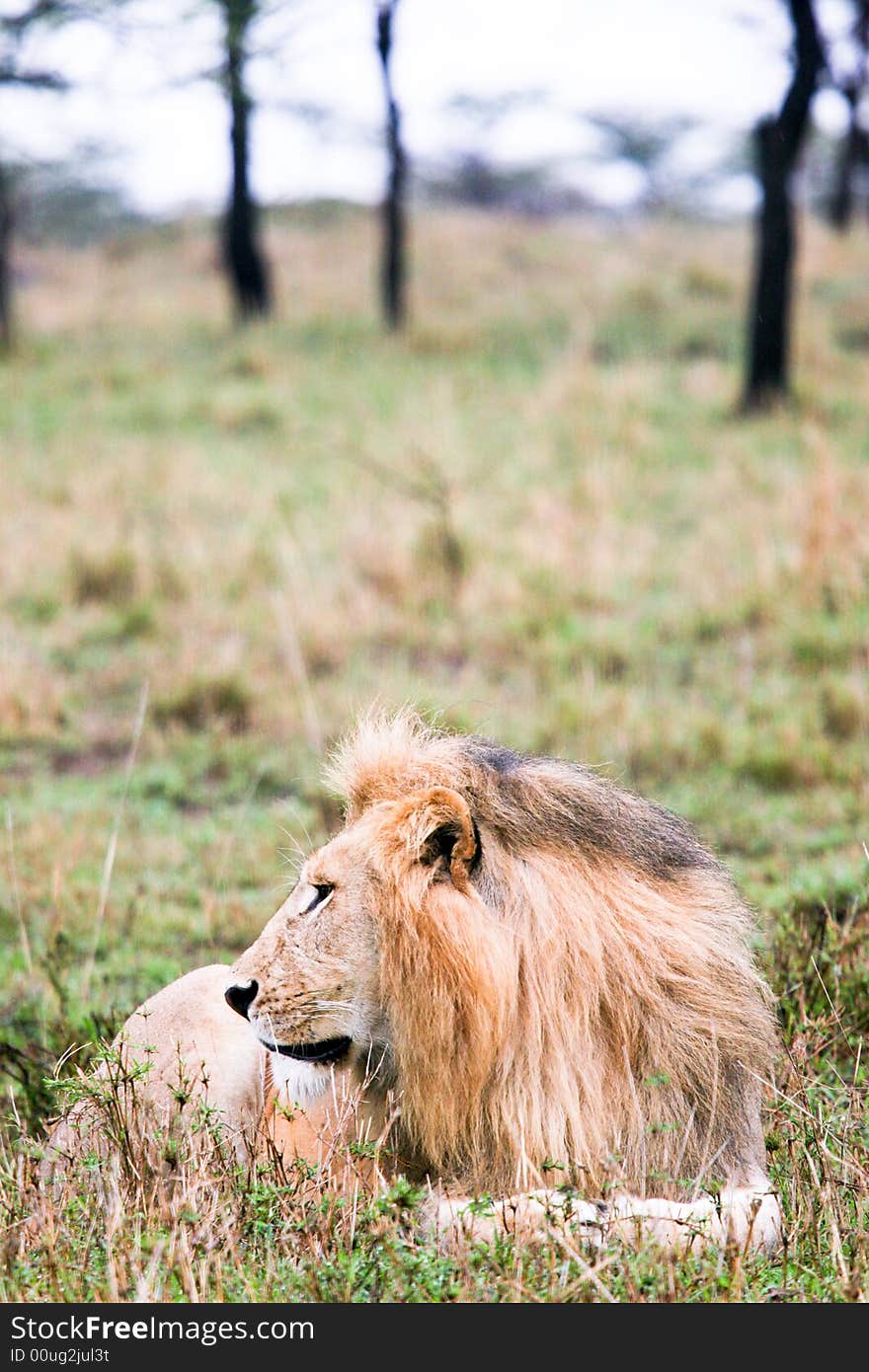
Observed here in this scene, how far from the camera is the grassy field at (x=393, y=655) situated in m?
2.59

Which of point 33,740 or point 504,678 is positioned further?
point 504,678

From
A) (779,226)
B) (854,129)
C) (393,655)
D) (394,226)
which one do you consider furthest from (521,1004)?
(854,129)

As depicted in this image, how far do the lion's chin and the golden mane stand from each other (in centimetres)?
15

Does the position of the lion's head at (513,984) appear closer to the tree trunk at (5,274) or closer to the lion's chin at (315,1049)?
the lion's chin at (315,1049)

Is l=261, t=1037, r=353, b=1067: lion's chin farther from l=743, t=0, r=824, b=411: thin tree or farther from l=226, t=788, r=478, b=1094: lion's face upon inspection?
l=743, t=0, r=824, b=411: thin tree

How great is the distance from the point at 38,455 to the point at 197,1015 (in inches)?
379

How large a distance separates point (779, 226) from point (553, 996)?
1079 cm

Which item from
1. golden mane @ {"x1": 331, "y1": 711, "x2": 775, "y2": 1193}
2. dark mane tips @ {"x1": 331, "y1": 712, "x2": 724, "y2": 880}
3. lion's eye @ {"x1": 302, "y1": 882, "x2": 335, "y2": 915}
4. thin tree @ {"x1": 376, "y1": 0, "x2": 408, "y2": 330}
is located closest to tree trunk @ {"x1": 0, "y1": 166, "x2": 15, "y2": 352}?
thin tree @ {"x1": 376, "y1": 0, "x2": 408, "y2": 330}

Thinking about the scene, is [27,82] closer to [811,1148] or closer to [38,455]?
[38,455]

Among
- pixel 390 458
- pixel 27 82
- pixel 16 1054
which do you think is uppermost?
pixel 27 82

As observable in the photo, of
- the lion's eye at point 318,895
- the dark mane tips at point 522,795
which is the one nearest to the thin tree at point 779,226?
the dark mane tips at point 522,795

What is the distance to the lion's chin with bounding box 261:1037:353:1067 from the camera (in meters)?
2.70
